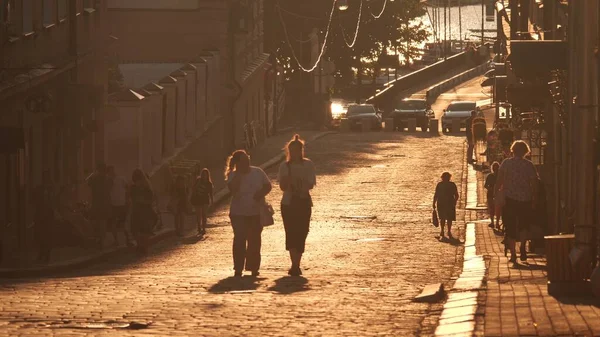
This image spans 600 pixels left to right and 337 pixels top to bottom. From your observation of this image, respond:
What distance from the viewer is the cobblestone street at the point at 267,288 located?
1378 centimetres

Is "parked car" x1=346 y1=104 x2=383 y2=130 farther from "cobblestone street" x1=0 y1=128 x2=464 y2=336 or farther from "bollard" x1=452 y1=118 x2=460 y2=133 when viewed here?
"cobblestone street" x1=0 y1=128 x2=464 y2=336

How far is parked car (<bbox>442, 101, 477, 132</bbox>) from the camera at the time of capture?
7125 cm

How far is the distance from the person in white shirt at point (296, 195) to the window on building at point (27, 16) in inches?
428

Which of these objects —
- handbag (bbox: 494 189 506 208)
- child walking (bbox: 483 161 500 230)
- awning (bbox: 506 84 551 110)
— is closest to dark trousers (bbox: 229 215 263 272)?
handbag (bbox: 494 189 506 208)

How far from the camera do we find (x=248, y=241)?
19.5 meters

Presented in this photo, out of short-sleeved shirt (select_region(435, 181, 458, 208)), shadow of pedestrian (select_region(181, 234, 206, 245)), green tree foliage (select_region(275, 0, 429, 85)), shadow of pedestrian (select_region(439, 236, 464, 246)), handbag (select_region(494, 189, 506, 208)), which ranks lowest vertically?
shadow of pedestrian (select_region(439, 236, 464, 246))

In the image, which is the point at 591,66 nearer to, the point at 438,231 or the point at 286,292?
the point at 286,292

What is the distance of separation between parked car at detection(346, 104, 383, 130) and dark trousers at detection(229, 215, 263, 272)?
5534 centimetres

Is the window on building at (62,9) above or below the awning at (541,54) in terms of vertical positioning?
above

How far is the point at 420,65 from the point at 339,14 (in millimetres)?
85409

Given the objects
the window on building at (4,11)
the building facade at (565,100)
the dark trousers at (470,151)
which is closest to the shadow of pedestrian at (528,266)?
the building facade at (565,100)

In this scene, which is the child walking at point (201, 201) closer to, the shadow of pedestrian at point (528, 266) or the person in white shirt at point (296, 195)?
the shadow of pedestrian at point (528, 266)

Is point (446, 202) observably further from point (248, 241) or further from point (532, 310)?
point (532, 310)

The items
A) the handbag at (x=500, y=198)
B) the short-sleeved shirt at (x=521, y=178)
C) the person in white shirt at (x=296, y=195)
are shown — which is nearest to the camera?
the person in white shirt at (x=296, y=195)
